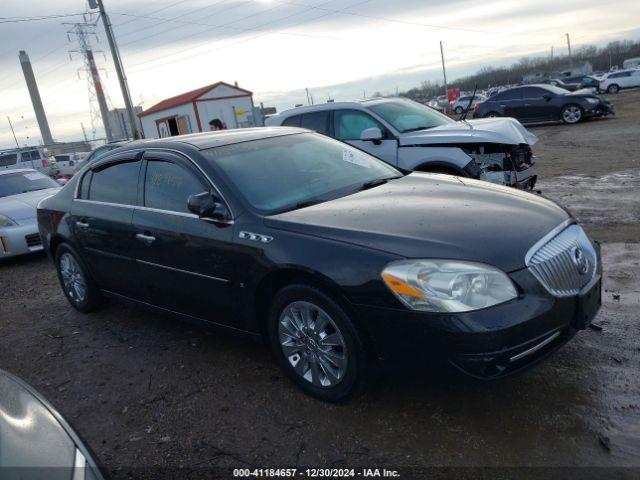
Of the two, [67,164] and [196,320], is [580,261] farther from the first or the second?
[67,164]

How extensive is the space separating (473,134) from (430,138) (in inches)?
21.9

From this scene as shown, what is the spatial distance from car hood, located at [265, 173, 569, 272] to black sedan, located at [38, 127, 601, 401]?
1cm

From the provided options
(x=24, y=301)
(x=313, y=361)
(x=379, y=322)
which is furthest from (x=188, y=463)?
(x=24, y=301)

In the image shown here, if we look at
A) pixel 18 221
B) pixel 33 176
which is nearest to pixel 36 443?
pixel 18 221

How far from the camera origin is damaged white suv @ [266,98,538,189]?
6918mm

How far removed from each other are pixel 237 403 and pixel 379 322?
1205 mm

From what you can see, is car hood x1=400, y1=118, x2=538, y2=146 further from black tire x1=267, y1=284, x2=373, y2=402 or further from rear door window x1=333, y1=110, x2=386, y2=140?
black tire x1=267, y1=284, x2=373, y2=402

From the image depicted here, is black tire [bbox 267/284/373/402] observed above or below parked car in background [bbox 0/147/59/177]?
below

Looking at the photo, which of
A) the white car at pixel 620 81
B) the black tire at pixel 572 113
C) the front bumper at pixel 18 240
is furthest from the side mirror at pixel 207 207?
the white car at pixel 620 81

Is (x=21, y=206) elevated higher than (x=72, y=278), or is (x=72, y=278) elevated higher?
(x=21, y=206)

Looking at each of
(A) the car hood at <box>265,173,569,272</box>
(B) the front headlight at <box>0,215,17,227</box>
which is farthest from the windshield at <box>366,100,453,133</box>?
(B) the front headlight at <box>0,215,17,227</box>

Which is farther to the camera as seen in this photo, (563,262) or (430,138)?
(430,138)

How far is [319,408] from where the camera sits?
3234 millimetres

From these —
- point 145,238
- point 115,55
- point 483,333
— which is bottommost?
point 483,333
